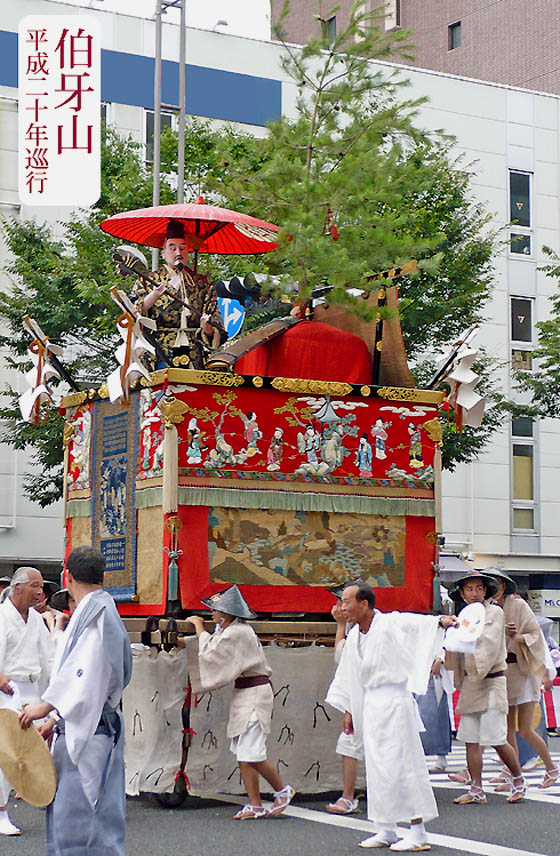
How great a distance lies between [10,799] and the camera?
1055 centimetres

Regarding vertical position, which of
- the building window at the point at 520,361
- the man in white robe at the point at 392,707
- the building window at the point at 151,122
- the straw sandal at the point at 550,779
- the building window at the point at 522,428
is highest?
the building window at the point at 151,122

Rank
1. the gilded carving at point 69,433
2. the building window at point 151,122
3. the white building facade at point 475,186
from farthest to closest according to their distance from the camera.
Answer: the building window at point 151,122 → the white building facade at point 475,186 → the gilded carving at point 69,433

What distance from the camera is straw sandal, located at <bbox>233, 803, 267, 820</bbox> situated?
918cm

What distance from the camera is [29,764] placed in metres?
6.11

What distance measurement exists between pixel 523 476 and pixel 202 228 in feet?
67.3

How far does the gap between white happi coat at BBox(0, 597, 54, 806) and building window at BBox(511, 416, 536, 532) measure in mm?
21801

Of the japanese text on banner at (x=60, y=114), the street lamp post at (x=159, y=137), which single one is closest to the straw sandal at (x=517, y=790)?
the street lamp post at (x=159, y=137)

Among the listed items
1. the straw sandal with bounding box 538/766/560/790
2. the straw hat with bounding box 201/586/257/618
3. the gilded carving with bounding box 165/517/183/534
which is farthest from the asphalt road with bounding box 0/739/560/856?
the gilded carving with bounding box 165/517/183/534

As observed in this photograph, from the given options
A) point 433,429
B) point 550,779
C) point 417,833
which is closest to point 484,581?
point 433,429

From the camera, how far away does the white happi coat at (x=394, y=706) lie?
8.30 meters

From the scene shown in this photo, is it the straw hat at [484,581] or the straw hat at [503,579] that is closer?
the straw hat at [484,581]

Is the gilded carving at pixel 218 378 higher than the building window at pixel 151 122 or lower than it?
lower

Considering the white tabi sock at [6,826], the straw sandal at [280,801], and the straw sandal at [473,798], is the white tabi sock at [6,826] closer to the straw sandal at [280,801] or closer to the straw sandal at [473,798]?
the straw sandal at [280,801]

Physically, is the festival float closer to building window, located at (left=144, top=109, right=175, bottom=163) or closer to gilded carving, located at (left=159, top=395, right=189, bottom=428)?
gilded carving, located at (left=159, top=395, right=189, bottom=428)
